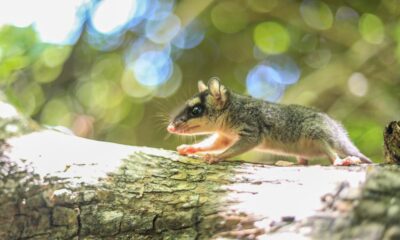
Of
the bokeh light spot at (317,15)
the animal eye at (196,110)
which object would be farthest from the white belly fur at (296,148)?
the bokeh light spot at (317,15)

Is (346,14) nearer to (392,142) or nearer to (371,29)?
(371,29)

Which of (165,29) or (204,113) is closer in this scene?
(204,113)

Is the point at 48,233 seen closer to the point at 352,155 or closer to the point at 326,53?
the point at 352,155

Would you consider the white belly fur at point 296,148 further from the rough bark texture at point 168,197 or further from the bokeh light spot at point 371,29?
the bokeh light spot at point 371,29

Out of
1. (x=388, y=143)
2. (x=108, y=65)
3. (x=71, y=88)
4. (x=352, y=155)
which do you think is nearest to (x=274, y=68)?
(x=108, y=65)

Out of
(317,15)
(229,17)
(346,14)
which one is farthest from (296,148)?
(229,17)

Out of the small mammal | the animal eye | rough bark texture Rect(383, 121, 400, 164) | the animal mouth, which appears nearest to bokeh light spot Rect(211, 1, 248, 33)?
the small mammal
